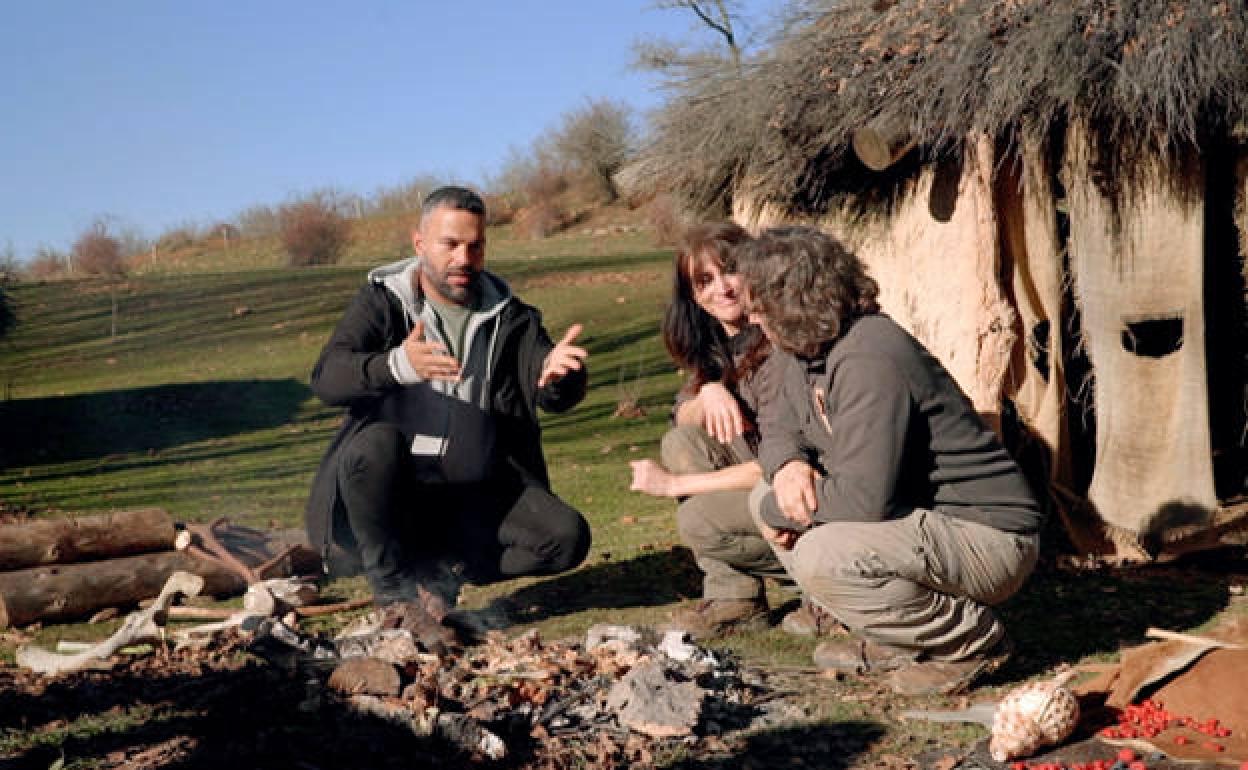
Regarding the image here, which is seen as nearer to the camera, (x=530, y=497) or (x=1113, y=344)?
(x=530, y=497)

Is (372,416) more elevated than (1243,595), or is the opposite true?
(372,416)

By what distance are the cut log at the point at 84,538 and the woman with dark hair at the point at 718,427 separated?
3.08 metres

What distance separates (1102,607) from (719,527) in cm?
184

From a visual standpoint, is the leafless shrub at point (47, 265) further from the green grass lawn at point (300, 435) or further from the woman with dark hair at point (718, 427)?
the woman with dark hair at point (718, 427)

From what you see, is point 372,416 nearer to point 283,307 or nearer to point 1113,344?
point 1113,344

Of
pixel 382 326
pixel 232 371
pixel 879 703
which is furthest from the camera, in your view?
pixel 232 371

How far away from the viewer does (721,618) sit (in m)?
5.19

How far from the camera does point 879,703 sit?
13.8ft

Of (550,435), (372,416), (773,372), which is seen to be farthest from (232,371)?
(773,372)

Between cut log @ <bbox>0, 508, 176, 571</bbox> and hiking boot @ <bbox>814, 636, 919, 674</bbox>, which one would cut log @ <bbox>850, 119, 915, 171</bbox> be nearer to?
hiking boot @ <bbox>814, 636, 919, 674</bbox>

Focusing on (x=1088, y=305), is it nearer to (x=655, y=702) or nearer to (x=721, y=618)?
(x=721, y=618)

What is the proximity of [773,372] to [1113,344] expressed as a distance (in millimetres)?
2981

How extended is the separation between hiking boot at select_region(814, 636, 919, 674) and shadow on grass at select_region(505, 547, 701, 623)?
139 cm

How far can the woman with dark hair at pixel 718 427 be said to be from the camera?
4.96m
